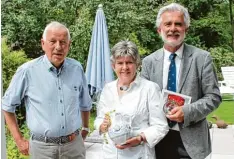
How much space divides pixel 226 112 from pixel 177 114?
6208 mm

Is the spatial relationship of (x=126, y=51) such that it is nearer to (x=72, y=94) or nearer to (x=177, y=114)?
(x=177, y=114)

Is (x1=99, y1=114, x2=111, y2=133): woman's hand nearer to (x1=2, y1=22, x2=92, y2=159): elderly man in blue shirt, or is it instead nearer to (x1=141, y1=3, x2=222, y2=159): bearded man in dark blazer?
(x1=141, y1=3, x2=222, y2=159): bearded man in dark blazer

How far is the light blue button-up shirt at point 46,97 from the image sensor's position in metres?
2.18

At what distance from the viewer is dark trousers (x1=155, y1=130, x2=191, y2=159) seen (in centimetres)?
189

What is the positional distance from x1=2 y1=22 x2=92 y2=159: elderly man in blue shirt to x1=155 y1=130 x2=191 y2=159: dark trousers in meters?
0.57

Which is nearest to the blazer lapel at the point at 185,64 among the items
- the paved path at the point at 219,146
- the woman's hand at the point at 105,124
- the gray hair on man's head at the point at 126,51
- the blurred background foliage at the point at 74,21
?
the gray hair on man's head at the point at 126,51

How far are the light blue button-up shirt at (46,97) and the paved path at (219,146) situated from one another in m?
1.95

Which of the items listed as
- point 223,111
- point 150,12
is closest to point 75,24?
point 150,12

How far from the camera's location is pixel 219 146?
15.5 ft

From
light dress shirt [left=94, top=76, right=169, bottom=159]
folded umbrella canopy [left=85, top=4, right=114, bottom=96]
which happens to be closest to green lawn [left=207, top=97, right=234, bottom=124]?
folded umbrella canopy [left=85, top=4, right=114, bottom=96]

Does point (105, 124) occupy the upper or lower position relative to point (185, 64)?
lower

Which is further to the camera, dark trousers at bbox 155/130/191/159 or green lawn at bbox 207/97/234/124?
green lawn at bbox 207/97/234/124

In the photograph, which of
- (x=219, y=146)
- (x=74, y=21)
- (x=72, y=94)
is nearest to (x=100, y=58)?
(x=219, y=146)

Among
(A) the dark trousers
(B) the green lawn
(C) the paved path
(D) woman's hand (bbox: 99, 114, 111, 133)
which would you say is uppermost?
(D) woman's hand (bbox: 99, 114, 111, 133)
